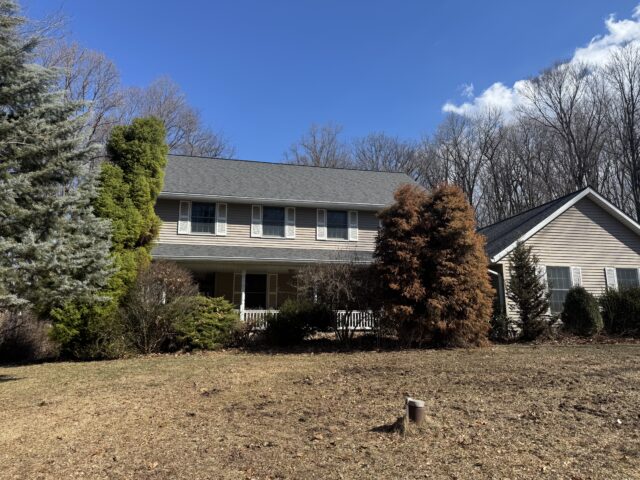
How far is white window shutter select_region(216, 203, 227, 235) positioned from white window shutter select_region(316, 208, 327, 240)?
12.8 feet

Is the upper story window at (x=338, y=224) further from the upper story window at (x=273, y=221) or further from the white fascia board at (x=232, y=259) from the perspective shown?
the white fascia board at (x=232, y=259)

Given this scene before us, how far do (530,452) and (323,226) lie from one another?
51.9ft

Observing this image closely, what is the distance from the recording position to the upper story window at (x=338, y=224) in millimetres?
19812

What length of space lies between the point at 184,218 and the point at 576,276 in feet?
49.2

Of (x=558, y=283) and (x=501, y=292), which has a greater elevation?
(x=558, y=283)

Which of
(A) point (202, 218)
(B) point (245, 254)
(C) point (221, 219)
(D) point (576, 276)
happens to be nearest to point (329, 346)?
(B) point (245, 254)

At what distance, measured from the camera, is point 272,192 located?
19.6 metres

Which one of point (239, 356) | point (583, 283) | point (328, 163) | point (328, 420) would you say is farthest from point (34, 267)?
point (328, 163)

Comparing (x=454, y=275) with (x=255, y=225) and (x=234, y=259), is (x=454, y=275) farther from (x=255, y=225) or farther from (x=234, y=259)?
(x=255, y=225)

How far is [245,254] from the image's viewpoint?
17.5 metres

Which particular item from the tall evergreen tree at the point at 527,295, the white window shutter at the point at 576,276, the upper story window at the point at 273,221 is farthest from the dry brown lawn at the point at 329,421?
the upper story window at the point at 273,221

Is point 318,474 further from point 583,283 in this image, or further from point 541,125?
point 541,125

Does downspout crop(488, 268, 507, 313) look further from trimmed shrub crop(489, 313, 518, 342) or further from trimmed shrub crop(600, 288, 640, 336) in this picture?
trimmed shrub crop(600, 288, 640, 336)

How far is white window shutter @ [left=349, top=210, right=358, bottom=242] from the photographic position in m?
19.8
